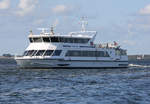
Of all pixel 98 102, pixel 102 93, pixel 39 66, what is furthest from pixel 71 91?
pixel 39 66

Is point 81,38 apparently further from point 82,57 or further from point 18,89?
point 18,89

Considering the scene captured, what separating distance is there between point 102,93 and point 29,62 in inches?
1061

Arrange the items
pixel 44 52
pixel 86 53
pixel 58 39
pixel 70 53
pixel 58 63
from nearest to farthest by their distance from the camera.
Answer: pixel 44 52 → pixel 58 63 → pixel 58 39 → pixel 70 53 → pixel 86 53

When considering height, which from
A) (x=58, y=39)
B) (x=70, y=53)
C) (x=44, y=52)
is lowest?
(x=70, y=53)

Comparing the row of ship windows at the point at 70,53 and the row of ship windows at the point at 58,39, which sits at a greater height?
the row of ship windows at the point at 58,39

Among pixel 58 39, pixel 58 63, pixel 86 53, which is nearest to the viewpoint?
pixel 58 63

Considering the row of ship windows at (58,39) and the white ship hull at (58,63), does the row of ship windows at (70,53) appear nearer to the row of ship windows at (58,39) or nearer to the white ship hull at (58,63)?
the white ship hull at (58,63)

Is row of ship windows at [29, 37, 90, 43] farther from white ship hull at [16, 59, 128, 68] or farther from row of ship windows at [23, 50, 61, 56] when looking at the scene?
white ship hull at [16, 59, 128, 68]

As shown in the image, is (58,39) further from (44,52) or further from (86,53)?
(86,53)

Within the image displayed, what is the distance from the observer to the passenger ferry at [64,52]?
54906mm

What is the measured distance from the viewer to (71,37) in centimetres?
5762

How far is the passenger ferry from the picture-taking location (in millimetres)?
54906

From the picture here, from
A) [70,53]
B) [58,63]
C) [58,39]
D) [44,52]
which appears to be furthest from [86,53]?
[44,52]

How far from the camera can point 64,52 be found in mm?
55969
